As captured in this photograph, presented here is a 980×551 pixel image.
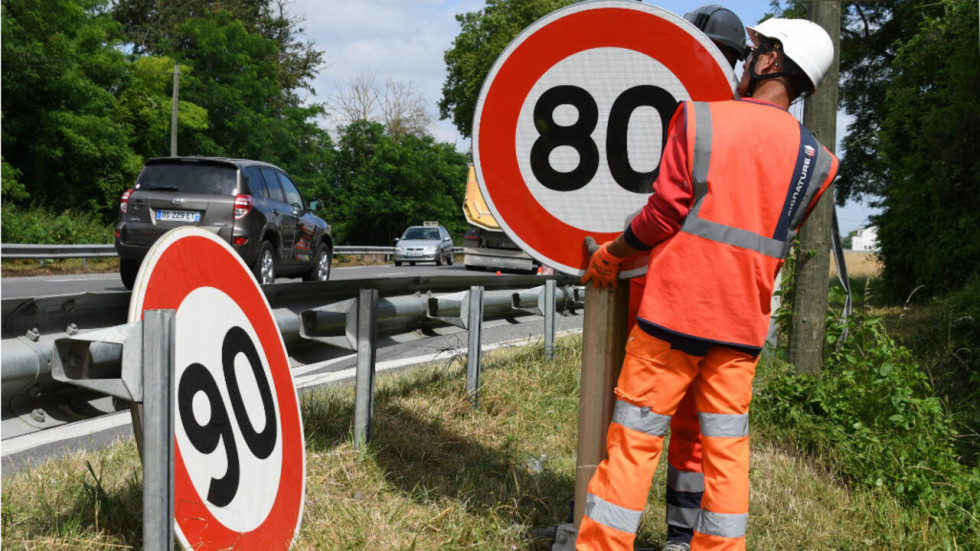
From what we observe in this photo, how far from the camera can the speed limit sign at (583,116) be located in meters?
2.84

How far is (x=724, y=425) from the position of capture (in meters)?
2.72

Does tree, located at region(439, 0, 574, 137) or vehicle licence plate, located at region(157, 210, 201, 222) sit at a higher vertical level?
tree, located at region(439, 0, 574, 137)

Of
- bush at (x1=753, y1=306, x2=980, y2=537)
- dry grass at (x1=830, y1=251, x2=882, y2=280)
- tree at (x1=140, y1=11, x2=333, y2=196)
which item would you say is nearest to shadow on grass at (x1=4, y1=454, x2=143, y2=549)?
bush at (x1=753, y1=306, x2=980, y2=537)

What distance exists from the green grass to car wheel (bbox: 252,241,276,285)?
26.4ft

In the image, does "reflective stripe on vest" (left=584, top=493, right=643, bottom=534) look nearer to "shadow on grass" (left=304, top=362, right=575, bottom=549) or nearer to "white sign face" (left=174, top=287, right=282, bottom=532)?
"shadow on grass" (left=304, top=362, right=575, bottom=549)

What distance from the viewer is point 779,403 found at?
17.6 ft

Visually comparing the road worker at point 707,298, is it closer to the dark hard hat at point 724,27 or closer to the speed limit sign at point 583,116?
the speed limit sign at point 583,116

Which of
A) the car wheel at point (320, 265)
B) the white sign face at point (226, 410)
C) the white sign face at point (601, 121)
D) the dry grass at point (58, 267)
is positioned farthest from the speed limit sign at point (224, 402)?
the dry grass at point (58, 267)

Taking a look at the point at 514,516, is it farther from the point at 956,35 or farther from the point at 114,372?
the point at 956,35

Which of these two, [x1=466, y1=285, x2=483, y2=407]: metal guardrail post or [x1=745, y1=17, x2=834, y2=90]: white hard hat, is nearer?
[x1=745, y1=17, x2=834, y2=90]: white hard hat

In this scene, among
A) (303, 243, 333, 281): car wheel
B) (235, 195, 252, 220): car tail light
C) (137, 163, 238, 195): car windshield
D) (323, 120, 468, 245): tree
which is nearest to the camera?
(235, 195, 252, 220): car tail light

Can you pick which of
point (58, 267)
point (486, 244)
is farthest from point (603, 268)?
point (486, 244)

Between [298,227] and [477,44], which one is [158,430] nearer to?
[298,227]

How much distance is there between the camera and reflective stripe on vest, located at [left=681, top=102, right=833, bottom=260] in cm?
266
